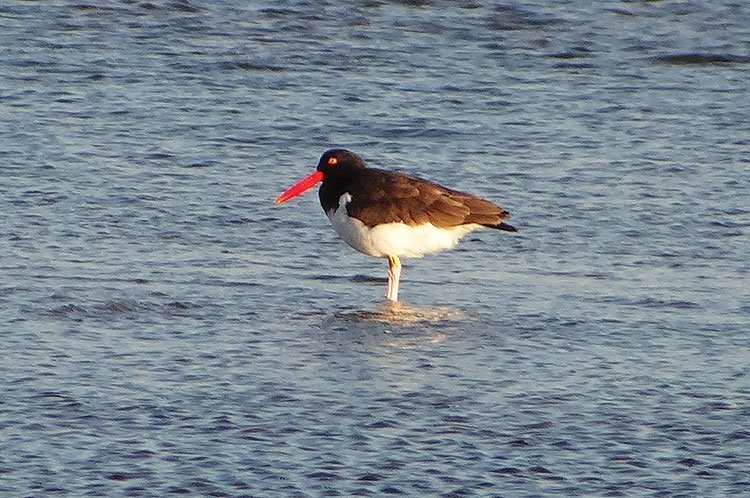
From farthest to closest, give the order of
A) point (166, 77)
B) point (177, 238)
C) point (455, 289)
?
point (166, 77)
point (177, 238)
point (455, 289)

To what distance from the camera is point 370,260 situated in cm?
811

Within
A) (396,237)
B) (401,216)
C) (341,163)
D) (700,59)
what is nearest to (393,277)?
(396,237)

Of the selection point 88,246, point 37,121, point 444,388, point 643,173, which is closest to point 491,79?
point 643,173

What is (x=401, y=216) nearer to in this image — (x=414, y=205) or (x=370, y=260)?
(x=414, y=205)

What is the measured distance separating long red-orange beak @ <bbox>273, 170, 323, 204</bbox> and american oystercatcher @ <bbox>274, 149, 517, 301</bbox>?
326 millimetres

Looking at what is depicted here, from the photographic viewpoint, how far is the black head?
8055 mm

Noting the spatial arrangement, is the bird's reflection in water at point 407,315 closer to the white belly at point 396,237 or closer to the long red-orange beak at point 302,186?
the white belly at point 396,237

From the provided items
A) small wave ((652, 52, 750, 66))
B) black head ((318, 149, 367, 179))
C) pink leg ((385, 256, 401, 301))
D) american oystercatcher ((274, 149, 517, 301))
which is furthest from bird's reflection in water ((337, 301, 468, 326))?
small wave ((652, 52, 750, 66))

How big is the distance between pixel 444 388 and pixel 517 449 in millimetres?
688

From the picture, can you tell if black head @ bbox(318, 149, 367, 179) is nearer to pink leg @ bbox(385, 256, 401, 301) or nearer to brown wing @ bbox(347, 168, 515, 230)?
brown wing @ bbox(347, 168, 515, 230)

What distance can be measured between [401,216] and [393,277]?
Answer: 0.43m

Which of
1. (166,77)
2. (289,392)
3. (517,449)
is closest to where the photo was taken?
(517,449)

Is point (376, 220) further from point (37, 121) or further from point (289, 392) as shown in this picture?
point (37, 121)

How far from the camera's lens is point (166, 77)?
1076cm
